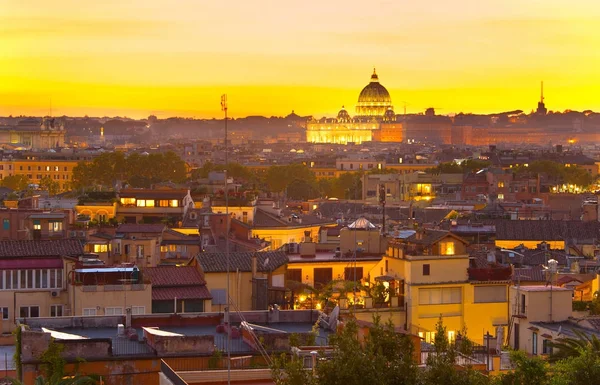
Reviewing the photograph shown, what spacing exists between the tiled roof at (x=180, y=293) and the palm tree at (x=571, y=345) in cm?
551

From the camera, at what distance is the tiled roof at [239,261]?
21.9 meters

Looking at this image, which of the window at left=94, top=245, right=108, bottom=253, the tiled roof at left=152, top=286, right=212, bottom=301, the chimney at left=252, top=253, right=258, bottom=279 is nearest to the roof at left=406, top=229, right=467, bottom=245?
the chimney at left=252, top=253, right=258, bottom=279

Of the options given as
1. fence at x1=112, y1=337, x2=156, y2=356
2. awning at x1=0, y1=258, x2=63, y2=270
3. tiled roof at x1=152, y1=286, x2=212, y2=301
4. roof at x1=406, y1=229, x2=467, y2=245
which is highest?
roof at x1=406, y1=229, x2=467, y2=245

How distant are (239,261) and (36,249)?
2.84 metres

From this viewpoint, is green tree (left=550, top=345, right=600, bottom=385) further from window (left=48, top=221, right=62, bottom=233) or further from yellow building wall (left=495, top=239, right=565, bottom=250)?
yellow building wall (left=495, top=239, right=565, bottom=250)

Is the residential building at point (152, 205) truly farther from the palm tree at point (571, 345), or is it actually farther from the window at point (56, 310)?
the palm tree at point (571, 345)

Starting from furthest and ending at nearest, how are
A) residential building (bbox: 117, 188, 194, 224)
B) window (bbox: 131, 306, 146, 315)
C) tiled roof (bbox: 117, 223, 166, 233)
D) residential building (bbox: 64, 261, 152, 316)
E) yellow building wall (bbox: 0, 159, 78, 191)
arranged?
yellow building wall (bbox: 0, 159, 78, 191)
residential building (bbox: 117, 188, 194, 224)
tiled roof (bbox: 117, 223, 166, 233)
residential building (bbox: 64, 261, 152, 316)
window (bbox: 131, 306, 146, 315)

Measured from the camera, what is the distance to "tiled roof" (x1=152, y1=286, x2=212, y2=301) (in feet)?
66.7

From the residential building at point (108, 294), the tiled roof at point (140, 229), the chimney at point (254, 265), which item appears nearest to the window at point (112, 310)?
the residential building at point (108, 294)

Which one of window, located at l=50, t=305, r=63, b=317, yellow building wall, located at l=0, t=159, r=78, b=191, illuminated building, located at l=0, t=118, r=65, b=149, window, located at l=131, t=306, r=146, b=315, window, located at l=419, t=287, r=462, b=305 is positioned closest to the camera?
window, located at l=131, t=306, r=146, b=315

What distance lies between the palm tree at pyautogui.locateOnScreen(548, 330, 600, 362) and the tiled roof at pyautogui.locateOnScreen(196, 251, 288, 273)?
633 centimetres

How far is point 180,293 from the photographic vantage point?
68.1 ft

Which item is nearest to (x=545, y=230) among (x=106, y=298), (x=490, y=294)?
(x=490, y=294)

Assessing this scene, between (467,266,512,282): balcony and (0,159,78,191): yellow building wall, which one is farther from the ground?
(0,159,78,191): yellow building wall
